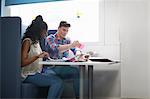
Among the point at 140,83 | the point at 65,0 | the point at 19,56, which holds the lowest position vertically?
the point at 140,83

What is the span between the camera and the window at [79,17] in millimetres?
3395

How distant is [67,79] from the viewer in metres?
2.86

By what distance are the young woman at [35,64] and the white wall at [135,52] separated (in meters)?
1.26

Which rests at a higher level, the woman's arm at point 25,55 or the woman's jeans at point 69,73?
the woman's arm at point 25,55

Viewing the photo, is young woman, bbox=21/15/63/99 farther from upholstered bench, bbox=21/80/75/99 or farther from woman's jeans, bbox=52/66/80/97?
woman's jeans, bbox=52/66/80/97

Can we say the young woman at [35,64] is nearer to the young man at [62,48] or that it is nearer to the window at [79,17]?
the young man at [62,48]

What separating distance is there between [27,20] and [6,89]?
174 cm

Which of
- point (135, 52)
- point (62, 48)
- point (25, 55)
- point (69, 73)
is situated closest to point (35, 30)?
point (25, 55)

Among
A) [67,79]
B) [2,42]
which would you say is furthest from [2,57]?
[67,79]

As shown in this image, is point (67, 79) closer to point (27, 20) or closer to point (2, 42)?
point (2, 42)

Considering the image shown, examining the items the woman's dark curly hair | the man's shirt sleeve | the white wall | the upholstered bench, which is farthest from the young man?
the white wall

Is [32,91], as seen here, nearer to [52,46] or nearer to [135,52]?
[52,46]

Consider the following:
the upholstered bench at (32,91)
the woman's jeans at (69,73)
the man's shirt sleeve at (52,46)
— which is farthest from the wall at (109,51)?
the upholstered bench at (32,91)

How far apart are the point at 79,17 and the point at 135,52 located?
959mm
